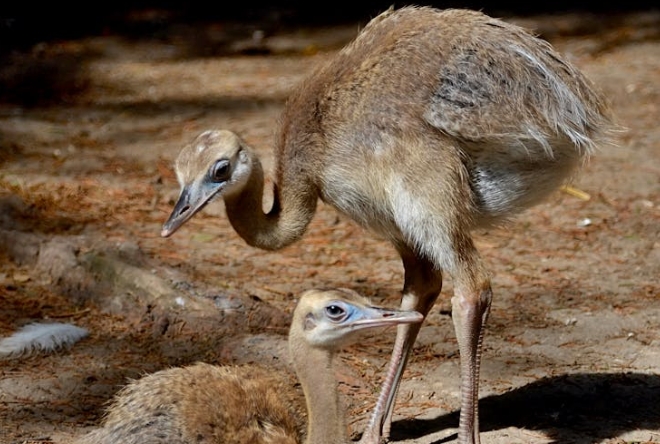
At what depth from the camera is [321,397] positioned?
4617mm

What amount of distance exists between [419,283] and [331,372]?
1.01 m

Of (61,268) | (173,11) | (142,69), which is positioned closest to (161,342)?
(61,268)

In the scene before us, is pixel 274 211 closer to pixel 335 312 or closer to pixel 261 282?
pixel 335 312

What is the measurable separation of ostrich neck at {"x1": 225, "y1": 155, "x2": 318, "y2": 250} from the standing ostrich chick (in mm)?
11

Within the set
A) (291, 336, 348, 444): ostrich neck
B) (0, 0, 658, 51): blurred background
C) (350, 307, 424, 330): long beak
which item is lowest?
(0, 0, 658, 51): blurred background

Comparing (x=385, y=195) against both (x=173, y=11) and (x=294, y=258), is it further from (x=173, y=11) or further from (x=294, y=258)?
(x=173, y=11)

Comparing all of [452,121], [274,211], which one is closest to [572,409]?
[452,121]

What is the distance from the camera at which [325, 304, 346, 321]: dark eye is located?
15.2 ft

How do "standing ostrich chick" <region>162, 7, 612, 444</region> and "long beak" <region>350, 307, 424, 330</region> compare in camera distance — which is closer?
"long beak" <region>350, 307, 424, 330</region>

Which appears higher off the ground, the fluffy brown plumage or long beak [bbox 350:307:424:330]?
long beak [bbox 350:307:424:330]

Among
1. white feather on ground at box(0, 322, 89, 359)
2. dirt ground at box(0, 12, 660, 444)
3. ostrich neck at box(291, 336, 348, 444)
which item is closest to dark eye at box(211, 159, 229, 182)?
dirt ground at box(0, 12, 660, 444)

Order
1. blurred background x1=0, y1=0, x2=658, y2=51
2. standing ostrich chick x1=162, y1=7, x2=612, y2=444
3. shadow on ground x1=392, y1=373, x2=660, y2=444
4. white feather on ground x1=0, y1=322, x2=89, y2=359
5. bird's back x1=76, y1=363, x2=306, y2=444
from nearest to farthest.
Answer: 1. bird's back x1=76, y1=363, x2=306, y2=444
2. standing ostrich chick x1=162, y1=7, x2=612, y2=444
3. shadow on ground x1=392, y1=373, x2=660, y2=444
4. white feather on ground x1=0, y1=322, x2=89, y2=359
5. blurred background x1=0, y1=0, x2=658, y2=51

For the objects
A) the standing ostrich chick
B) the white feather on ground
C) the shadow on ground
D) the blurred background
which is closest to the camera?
the standing ostrich chick

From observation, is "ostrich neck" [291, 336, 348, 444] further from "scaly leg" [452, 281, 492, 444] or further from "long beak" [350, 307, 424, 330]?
"scaly leg" [452, 281, 492, 444]
